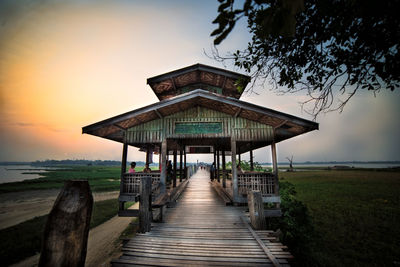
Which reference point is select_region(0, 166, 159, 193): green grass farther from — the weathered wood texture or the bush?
the bush

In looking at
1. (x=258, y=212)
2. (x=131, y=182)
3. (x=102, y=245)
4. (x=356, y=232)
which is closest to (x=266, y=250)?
(x=258, y=212)

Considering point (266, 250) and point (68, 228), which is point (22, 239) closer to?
point (68, 228)

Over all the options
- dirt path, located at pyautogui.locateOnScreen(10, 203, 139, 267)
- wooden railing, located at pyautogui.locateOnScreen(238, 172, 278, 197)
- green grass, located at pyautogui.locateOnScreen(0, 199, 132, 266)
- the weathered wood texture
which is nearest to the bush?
wooden railing, located at pyautogui.locateOnScreen(238, 172, 278, 197)

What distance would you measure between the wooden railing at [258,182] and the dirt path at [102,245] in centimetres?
815

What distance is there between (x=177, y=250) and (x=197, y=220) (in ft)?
7.02

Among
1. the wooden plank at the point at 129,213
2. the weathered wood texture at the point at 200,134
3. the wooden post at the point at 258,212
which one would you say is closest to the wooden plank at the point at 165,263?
the wooden post at the point at 258,212

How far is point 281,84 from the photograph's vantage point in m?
4.35

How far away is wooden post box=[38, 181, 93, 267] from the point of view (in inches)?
68.9

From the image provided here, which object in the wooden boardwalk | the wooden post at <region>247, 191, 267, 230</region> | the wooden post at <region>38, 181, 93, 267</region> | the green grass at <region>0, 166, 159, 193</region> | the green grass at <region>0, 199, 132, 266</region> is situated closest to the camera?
the wooden post at <region>38, 181, 93, 267</region>

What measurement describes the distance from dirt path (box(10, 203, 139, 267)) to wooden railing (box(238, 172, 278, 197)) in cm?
815

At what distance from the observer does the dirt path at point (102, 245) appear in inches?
315

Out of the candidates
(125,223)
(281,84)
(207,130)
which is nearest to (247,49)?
(281,84)

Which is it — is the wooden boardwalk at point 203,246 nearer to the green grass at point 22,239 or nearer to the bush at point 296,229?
the bush at point 296,229

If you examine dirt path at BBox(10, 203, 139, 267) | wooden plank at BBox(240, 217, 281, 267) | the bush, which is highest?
wooden plank at BBox(240, 217, 281, 267)
